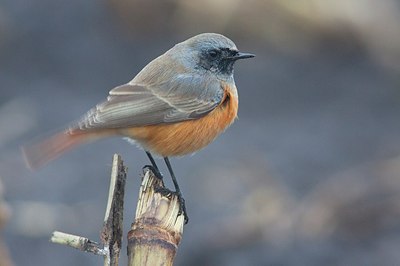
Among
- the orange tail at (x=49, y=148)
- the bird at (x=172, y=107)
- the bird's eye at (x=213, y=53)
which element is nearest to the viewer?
the orange tail at (x=49, y=148)

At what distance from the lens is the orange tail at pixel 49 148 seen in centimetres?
495

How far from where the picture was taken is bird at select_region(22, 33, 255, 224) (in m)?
5.38

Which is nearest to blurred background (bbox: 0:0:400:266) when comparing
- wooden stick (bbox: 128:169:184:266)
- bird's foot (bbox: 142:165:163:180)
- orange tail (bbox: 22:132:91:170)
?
bird's foot (bbox: 142:165:163:180)

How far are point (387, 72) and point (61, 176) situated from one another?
3.71m

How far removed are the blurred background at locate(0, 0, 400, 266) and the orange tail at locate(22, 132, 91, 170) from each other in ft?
7.59

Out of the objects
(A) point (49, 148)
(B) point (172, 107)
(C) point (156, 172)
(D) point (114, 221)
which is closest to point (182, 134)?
(B) point (172, 107)

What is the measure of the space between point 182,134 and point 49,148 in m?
0.94

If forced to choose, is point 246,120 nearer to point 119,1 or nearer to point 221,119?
point 119,1

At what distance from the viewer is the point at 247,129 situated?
9719mm

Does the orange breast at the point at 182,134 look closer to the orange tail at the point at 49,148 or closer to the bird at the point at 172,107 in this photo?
the bird at the point at 172,107

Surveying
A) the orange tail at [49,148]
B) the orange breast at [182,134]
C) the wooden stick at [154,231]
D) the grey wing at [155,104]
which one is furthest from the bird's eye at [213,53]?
the wooden stick at [154,231]

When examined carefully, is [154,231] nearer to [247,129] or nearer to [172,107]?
[172,107]

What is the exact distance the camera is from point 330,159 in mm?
9234

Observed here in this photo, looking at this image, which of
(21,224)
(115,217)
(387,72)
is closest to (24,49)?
(21,224)
